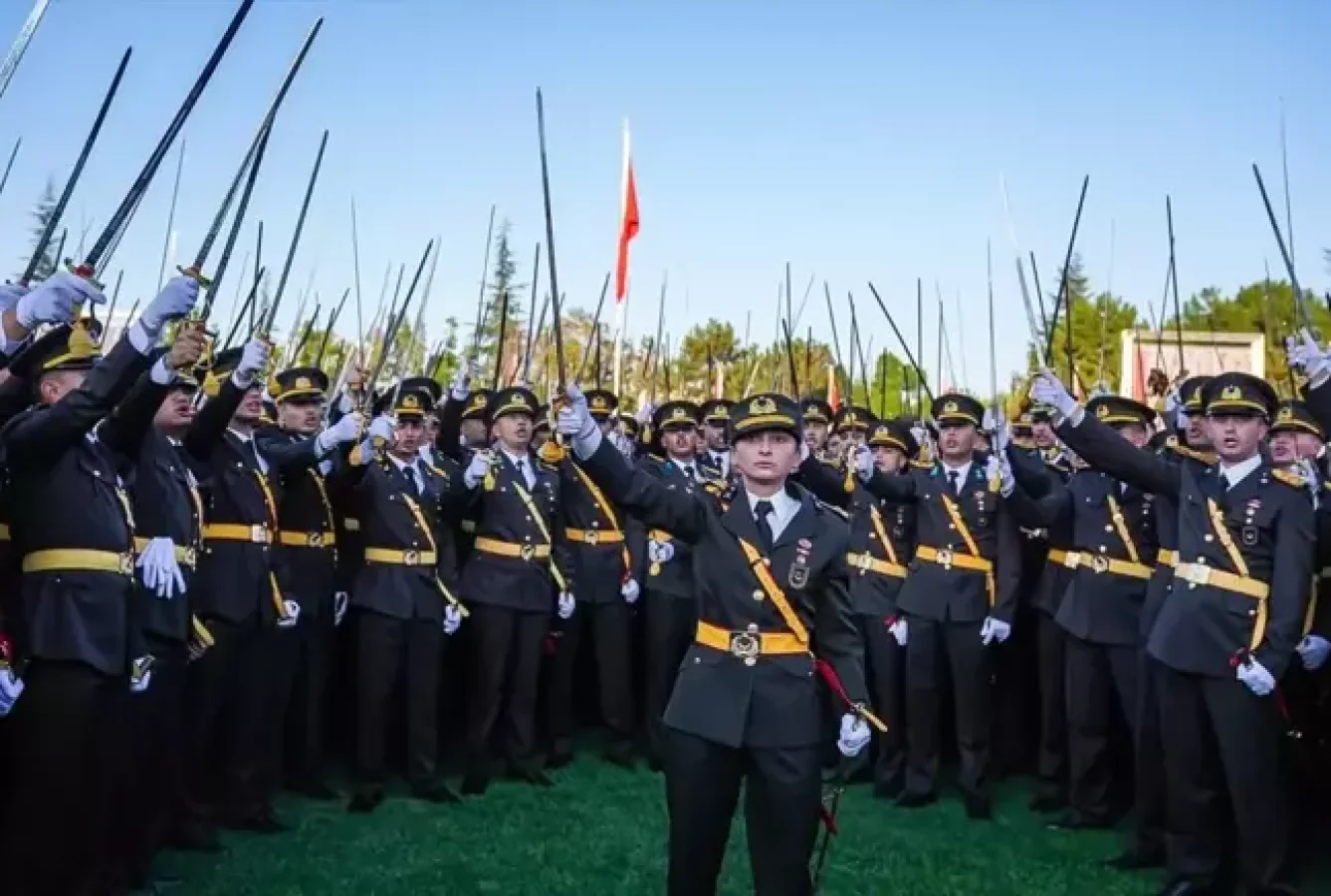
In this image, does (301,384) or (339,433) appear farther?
(301,384)

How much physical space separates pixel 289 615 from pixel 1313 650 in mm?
5211

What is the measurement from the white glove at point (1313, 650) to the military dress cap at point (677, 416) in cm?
460

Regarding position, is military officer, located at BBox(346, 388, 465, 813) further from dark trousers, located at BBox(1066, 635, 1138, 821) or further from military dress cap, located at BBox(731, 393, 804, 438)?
dark trousers, located at BBox(1066, 635, 1138, 821)

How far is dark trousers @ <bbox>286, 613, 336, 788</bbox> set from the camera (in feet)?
24.7

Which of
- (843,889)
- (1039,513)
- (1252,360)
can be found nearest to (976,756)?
(1039,513)

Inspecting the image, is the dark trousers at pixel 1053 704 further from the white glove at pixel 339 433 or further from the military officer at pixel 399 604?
the white glove at pixel 339 433

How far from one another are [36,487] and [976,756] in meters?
5.57

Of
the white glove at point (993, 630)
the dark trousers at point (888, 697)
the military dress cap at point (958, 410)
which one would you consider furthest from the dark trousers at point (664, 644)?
the military dress cap at point (958, 410)

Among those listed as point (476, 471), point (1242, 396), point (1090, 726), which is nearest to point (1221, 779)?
point (1090, 726)

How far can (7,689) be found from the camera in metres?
4.08

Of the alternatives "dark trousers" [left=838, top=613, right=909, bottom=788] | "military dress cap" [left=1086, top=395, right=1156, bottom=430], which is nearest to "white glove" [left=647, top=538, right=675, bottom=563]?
"dark trousers" [left=838, top=613, right=909, bottom=788]

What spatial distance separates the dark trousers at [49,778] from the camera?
445 centimetres

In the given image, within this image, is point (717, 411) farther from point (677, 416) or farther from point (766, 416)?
point (766, 416)

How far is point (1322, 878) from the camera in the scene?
6160 mm
